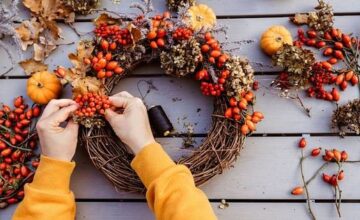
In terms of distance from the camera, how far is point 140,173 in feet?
5.95

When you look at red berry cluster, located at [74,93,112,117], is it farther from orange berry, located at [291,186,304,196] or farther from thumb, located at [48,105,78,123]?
orange berry, located at [291,186,304,196]

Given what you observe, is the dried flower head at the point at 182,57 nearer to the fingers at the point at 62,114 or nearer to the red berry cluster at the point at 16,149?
the fingers at the point at 62,114

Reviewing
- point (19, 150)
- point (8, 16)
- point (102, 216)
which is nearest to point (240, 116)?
point (102, 216)

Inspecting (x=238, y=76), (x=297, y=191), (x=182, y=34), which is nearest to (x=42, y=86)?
(x=182, y=34)

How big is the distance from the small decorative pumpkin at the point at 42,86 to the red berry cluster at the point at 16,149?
7 cm

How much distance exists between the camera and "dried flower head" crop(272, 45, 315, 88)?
6.30 feet

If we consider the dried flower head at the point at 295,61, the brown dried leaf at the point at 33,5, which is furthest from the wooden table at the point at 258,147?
the brown dried leaf at the point at 33,5

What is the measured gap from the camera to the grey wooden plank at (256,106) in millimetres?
2023

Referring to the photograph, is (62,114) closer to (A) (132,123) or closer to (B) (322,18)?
(A) (132,123)

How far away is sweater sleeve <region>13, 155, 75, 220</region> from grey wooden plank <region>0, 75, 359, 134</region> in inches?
12.9

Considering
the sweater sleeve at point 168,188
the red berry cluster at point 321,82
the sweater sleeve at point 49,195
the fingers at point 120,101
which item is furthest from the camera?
the red berry cluster at point 321,82

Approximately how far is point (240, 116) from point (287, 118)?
0.79 feet

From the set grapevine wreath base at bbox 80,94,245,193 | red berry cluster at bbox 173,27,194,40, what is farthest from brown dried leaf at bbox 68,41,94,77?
red berry cluster at bbox 173,27,194,40

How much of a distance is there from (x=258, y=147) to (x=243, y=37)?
0.45 meters
